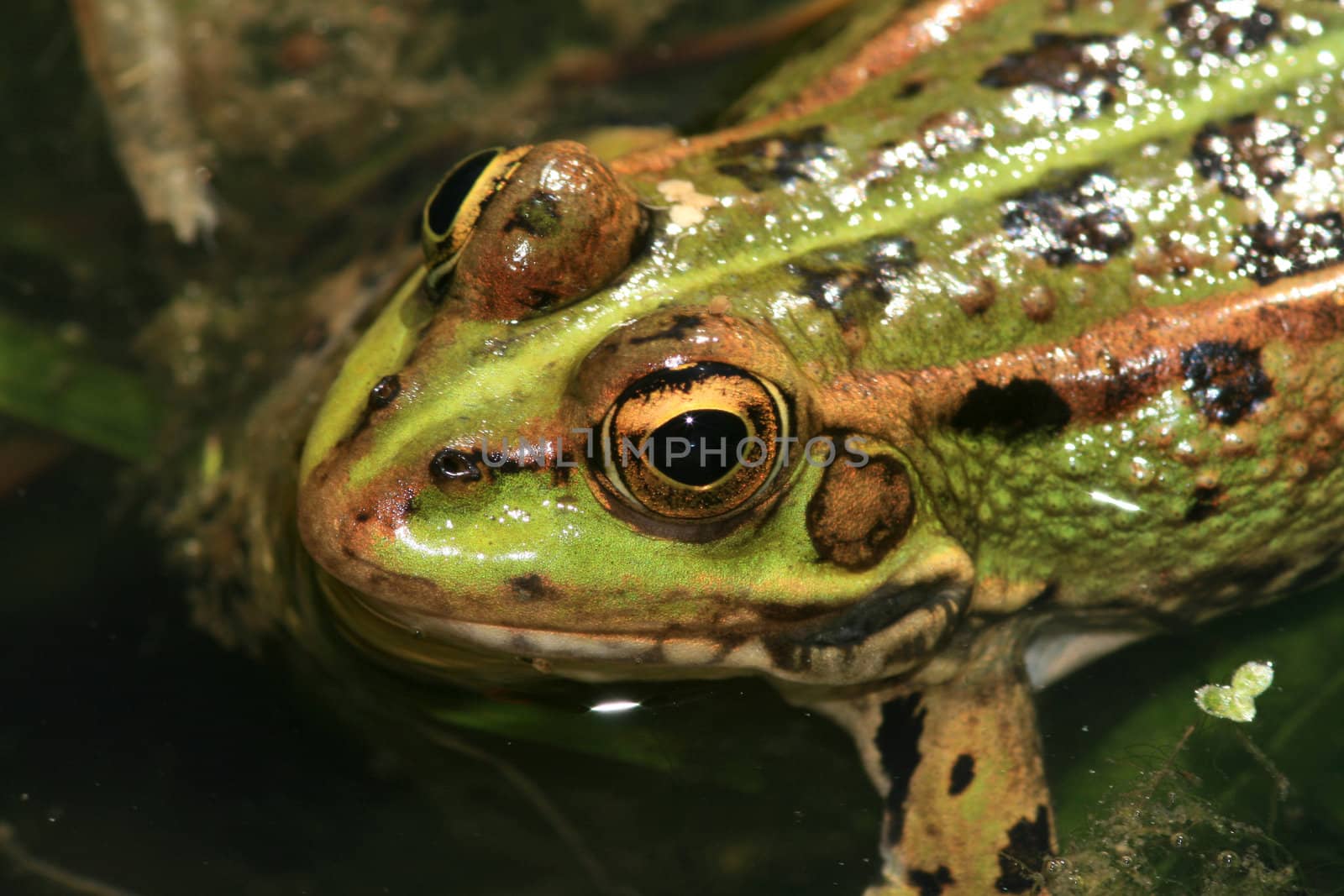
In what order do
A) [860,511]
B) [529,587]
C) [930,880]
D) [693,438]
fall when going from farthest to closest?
[930,880] → [860,511] → [529,587] → [693,438]

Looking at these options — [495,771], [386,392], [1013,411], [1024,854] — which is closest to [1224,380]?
[1013,411]

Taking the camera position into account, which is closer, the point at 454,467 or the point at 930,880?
the point at 454,467

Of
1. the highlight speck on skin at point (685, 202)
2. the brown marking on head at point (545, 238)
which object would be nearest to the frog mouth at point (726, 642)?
the brown marking on head at point (545, 238)

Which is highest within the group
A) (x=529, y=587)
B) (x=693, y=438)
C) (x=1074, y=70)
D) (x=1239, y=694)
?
(x=1074, y=70)

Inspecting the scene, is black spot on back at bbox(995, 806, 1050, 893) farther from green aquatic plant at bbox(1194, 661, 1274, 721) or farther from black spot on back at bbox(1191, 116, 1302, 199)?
black spot on back at bbox(1191, 116, 1302, 199)

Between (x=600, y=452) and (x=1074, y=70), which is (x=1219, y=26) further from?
(x=600, y=452)

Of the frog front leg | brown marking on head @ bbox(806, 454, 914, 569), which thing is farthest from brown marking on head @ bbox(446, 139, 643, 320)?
the frog front leg
